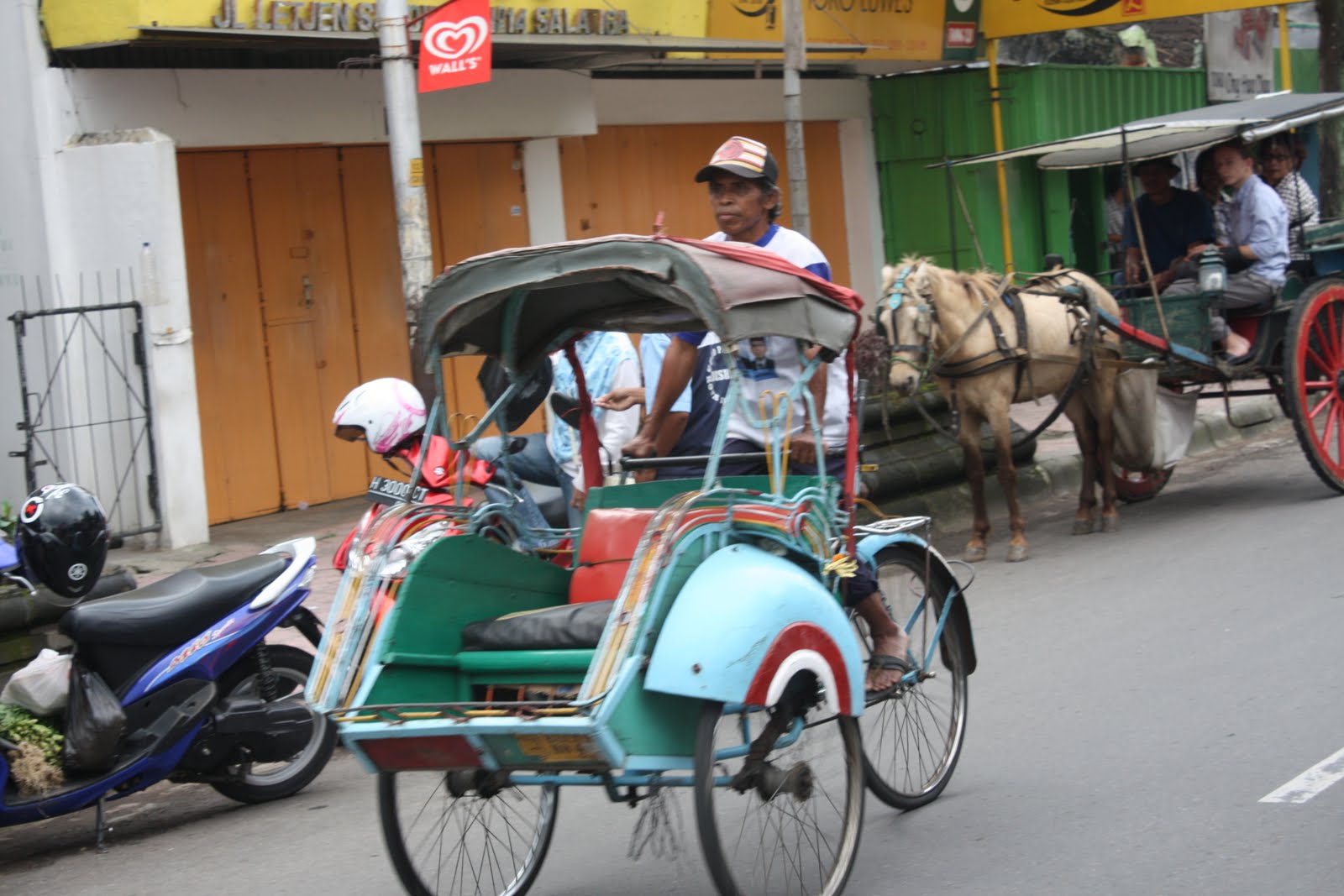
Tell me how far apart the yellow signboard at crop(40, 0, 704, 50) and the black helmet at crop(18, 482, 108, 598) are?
471 cm

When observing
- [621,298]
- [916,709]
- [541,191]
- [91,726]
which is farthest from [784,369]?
[541,191]

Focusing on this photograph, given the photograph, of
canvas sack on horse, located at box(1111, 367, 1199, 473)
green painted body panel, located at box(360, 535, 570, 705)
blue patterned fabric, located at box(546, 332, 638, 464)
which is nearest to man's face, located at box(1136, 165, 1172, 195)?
canvas sack on horse, located at box(1111, 367, 1199, 473)

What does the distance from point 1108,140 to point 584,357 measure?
4.72 metres

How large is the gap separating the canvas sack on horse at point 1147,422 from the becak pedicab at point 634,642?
558 centimetres

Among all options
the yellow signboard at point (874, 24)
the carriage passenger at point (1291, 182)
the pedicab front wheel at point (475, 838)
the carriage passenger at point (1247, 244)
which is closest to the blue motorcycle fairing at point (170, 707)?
the pedicab front wheel at point (475, 838)

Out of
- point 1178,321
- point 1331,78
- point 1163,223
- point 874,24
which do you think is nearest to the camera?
point 1178,321

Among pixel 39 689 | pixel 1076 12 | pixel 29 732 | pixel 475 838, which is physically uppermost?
pixel 1076 12

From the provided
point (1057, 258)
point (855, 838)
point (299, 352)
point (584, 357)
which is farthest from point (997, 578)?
point (299, 352)

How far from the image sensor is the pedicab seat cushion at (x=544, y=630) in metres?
4.12

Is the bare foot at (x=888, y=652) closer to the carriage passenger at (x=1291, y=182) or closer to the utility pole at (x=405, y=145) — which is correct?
the utility pole at (x=405, y=145)

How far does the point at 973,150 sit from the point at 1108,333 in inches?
303

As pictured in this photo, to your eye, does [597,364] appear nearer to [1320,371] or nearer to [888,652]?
[888,652]

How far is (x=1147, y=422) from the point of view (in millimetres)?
10109

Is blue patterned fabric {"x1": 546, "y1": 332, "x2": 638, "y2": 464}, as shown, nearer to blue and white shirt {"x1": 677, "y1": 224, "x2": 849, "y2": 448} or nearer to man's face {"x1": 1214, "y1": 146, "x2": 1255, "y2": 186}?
blue and white shirt {"x1": 677, "y1": 224, "x2": 849, "y2": 448}
